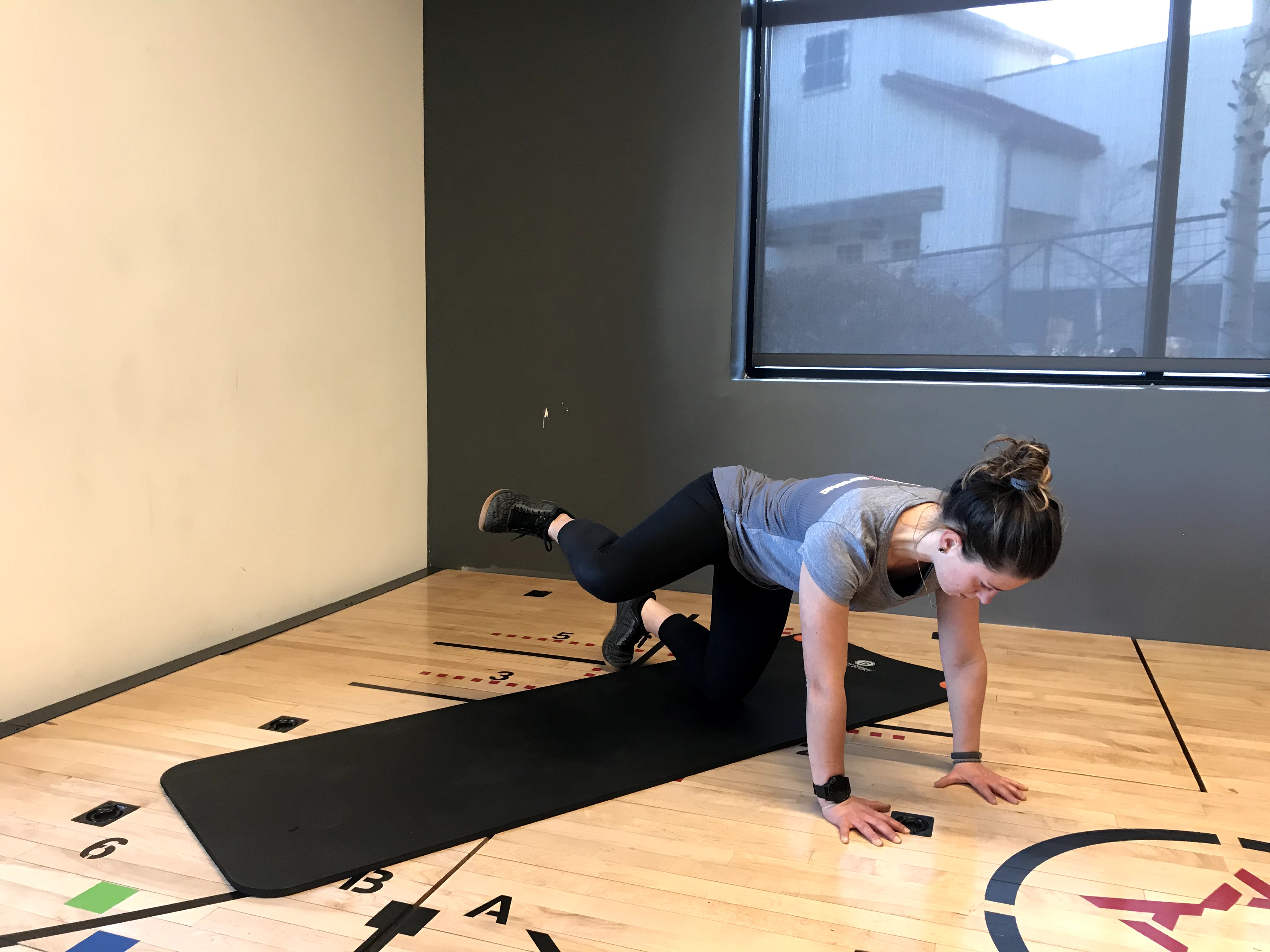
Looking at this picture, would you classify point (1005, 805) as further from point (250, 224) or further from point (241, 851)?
point (250, 224)

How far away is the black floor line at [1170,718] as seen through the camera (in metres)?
2.14

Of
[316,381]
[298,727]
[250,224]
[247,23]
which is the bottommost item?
[298,727]

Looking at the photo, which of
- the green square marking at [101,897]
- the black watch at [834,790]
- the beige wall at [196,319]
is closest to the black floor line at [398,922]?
the green square marking at [101,897]

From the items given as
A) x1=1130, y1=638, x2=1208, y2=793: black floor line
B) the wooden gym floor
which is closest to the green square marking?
the wooden gym floor

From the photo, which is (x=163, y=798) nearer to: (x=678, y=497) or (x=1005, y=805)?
(x=678, y=497)

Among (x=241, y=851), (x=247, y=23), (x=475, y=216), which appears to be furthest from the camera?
(x=475, y=216)

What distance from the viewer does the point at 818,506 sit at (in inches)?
76.7

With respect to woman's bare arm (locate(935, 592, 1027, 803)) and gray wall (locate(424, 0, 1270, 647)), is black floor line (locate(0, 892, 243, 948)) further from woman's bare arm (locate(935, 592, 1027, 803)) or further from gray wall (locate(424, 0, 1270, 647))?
gray wall (locate(424, 0, 1270, 647))

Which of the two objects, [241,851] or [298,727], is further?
[298,727]

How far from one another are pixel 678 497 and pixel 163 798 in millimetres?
1312

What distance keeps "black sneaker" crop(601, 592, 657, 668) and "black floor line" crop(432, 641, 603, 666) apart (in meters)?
0.08

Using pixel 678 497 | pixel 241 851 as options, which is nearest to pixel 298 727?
pixel 241 851

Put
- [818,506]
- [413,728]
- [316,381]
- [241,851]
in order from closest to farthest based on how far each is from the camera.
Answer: [241,851], [818,506], [413,728], [316,381]

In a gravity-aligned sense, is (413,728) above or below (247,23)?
below
